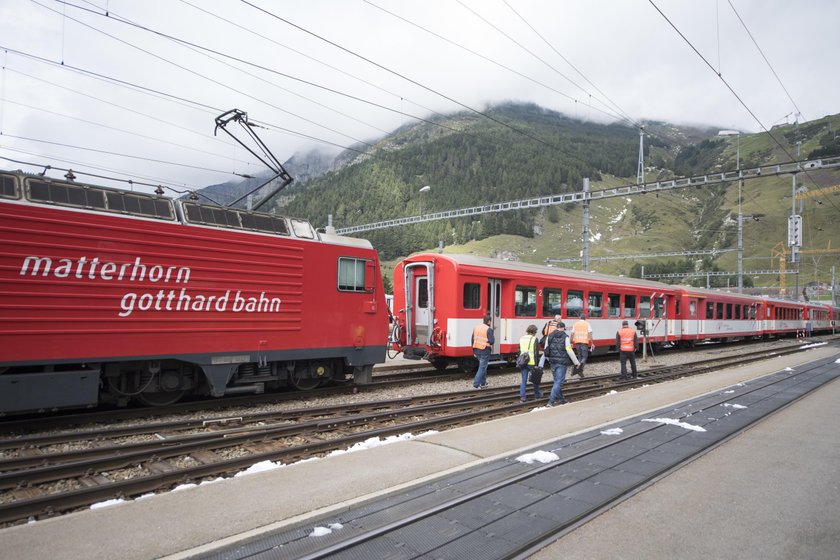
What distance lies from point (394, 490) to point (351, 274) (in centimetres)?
738

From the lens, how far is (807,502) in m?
4.92

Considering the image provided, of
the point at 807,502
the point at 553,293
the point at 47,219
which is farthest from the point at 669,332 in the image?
the point at 47,219

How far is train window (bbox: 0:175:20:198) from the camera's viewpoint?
7.45 meters

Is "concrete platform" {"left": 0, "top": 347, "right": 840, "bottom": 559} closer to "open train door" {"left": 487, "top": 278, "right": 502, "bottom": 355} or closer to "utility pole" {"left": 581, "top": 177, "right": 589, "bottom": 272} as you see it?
"open train door" {"left": 487, "top": 278, "right": 502, "bottom": 355}

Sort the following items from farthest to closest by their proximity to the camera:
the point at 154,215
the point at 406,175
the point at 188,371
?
the point at 406,175
the point at 188,371
the point at 154,215

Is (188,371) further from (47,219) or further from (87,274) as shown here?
(47,219)

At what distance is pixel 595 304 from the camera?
754 inches

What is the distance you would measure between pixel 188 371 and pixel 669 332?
2181 cm

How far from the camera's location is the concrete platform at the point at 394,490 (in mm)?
3852

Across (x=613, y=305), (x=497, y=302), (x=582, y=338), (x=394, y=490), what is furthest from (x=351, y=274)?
(x=613, y=305)

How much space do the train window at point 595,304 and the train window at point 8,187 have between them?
654 inches

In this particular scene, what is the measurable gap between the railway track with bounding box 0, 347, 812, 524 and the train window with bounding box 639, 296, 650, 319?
44.3 feet

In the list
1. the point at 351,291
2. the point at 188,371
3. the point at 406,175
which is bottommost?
the point at 188,371

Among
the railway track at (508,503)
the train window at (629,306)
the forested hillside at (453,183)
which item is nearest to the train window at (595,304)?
the train window at (629,306)
